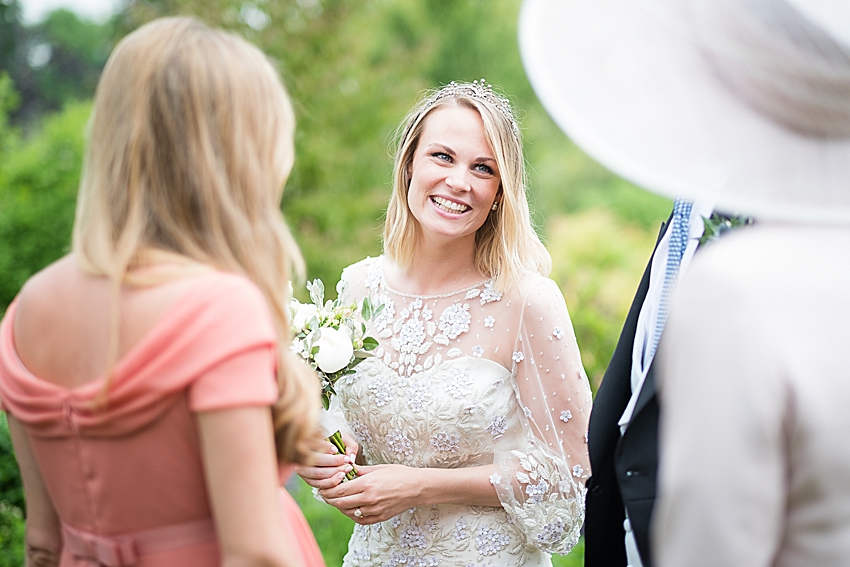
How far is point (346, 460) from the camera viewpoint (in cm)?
263

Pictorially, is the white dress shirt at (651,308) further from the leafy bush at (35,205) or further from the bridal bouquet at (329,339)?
the leafy bush at (35,205)

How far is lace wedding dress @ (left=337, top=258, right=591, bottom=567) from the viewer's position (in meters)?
2.77

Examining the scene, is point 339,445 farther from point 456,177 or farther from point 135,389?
point 135,389

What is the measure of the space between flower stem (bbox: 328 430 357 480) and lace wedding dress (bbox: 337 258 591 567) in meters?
0.24

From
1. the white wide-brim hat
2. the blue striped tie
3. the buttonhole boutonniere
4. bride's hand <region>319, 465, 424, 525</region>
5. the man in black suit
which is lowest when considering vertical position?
bride's hand <region>319, 465, 424, 525</region>

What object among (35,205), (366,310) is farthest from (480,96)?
(35,205)

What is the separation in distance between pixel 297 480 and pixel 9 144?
8463 millimetres

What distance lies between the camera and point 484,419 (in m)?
2.79

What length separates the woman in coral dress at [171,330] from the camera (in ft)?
4.72

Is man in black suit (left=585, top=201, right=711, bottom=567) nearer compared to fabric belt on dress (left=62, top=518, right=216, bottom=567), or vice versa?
fabric belt on dress (left=62, top=518, right=216, bottom=567)

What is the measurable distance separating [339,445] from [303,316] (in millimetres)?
495

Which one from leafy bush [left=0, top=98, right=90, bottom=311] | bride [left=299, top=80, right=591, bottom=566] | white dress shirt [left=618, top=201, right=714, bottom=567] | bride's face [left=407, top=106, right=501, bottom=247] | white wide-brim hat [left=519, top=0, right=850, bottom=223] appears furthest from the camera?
leafy bush [left=0, top=98, right=90, bottom=311]

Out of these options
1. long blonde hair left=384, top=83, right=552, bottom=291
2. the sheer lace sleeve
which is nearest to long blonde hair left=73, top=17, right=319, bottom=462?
the sheer lace sleeve

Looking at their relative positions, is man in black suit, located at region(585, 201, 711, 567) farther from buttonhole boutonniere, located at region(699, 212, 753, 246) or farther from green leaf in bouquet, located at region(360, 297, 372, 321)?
green leaf in bouquet, located at region(360, 297, 372, 321)
